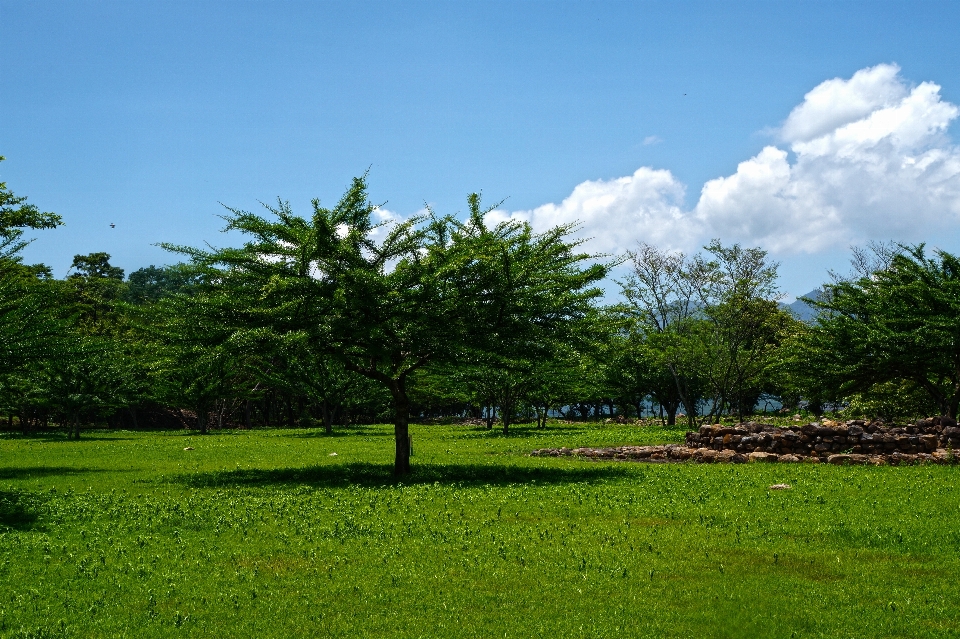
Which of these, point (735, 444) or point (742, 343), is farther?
point (742, 343)

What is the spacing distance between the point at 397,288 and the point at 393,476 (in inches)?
214

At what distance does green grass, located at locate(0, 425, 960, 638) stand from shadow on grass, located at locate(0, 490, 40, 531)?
0.32 feet

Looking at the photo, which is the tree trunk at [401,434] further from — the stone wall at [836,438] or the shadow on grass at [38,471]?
the stone wall at [836,438]

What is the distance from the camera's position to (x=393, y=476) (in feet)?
69.2

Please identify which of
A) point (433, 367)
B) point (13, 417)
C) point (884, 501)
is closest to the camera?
point (884, 501)

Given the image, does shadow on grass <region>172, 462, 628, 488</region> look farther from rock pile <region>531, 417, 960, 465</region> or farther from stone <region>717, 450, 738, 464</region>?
rock pile <region>531, 417, 960, 465</region>

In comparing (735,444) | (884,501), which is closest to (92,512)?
(884,501)

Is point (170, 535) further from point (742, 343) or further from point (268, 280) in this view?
point (742, 343)

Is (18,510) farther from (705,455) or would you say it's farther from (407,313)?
(705,455)

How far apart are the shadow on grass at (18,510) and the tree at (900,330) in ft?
89.1

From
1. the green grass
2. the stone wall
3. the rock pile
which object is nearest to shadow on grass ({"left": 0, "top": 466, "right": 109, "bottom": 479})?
the green grass

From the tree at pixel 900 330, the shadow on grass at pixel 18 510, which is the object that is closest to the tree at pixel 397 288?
the shadow on grass at pixel 18 510

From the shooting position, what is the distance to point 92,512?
1502cm

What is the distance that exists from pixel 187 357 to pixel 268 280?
10.1ft
